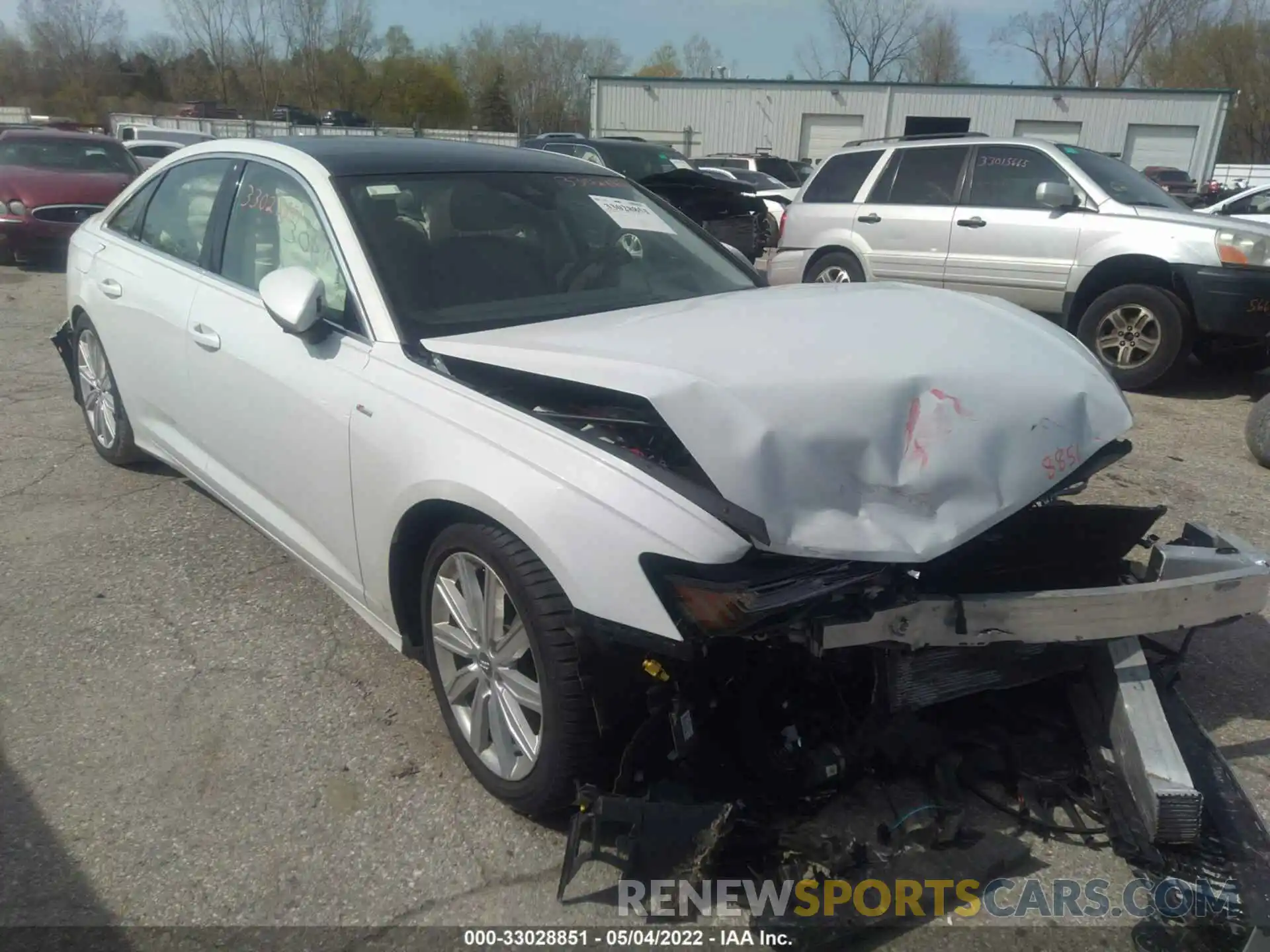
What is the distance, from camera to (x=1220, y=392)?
7.17 m

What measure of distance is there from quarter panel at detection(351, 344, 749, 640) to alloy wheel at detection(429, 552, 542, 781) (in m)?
0.20

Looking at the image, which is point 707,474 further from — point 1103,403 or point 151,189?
point 151,189

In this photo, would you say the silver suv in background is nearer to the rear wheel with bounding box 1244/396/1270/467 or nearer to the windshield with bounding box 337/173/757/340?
the rear wheel with bounding box 1244/396/1270/467

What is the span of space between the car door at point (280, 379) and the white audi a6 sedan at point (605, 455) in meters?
0.01

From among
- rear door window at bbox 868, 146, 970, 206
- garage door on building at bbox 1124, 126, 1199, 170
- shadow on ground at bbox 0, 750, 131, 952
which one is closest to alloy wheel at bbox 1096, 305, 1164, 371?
rear door window at bbox 868, 146, 970, 206

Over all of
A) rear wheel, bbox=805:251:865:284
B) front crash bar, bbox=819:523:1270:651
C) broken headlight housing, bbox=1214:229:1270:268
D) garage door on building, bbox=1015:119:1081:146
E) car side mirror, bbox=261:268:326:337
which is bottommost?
rear wheel, bbox=805:251:865:284

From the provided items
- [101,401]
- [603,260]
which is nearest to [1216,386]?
[603,260]

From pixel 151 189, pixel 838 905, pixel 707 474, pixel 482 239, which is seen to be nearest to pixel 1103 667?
pixel 838 905

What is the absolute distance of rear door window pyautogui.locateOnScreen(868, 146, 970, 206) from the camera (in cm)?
800

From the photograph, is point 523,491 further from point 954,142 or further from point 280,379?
point 954,142

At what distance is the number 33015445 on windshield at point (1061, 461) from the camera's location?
93.4 inches

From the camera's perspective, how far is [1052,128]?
39.7 m

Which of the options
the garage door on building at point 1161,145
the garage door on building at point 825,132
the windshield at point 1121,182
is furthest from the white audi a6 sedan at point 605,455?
the garage door on building at point 1161,145

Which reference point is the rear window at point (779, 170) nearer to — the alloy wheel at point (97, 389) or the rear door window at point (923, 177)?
the rear door window at point (923, 177)
